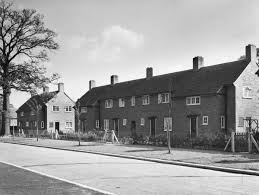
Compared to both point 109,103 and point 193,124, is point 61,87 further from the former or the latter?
point 193,124

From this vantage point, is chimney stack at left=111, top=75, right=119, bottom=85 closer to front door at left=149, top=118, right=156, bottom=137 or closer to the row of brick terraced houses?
the row of brick terraced houses

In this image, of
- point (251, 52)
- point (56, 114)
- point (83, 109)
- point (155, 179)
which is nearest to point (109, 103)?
point (83, 109)

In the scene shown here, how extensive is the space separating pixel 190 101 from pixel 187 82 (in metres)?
3.21

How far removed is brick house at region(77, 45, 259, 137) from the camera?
3709cm

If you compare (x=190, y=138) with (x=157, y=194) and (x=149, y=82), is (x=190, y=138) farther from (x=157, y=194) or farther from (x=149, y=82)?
(x=149, y=82)

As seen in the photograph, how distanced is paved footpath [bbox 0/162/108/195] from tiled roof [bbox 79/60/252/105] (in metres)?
23.2

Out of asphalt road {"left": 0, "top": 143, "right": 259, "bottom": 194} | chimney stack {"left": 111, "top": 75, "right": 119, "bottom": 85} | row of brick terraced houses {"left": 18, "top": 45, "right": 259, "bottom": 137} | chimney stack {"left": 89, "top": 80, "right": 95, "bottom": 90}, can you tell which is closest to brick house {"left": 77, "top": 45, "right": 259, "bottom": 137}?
row of brick terraced houses {"left": 18, "top": 45, "right": 259, "bottom": 137}

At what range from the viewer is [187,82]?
1699 inches

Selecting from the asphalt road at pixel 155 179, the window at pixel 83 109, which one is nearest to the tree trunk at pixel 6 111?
the window at pixel 83 109

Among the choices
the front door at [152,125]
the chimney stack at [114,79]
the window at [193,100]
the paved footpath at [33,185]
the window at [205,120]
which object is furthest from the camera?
the chimney stack at [114,79]

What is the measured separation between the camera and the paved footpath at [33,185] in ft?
31.9

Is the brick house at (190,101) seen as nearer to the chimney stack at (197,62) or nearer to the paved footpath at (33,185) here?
the chimney stack at (197,62)

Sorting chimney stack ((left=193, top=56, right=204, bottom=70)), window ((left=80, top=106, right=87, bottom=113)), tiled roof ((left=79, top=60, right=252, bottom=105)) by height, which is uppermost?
chimney stack ((left=193, top=56, right=204, bottom=70))

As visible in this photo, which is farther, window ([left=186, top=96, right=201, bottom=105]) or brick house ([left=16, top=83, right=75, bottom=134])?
brick house ([left=16, top=83, right=75, bottom=134])
